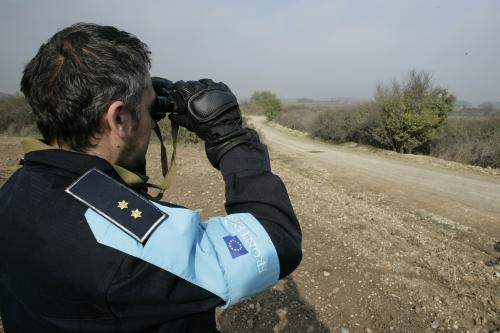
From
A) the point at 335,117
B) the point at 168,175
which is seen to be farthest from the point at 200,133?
the point at 335,117

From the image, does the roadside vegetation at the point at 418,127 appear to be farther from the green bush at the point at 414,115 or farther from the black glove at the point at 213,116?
the black glove at the point at 213,116

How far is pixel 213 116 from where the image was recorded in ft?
4.01

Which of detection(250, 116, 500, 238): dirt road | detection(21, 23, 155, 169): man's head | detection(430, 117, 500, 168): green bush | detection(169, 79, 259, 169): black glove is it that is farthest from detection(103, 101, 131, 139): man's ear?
detection(430, 117, 500, 168): green bush

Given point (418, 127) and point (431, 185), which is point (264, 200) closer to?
point (431, 185)

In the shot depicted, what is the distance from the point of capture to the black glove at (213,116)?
1.21m

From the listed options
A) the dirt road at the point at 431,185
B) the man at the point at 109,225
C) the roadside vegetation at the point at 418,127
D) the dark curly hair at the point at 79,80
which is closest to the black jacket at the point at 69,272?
the man at the point at 109,225

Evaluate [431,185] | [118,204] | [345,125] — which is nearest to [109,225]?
[118,204]

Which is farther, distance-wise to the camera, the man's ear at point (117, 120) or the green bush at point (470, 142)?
the green bush at point (470, 142)

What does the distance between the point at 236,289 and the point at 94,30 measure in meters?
0.86

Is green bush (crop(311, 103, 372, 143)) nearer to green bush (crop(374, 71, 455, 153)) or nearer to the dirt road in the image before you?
green bush (crop(374, 71, 455, 153))

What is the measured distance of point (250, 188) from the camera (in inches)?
41.6

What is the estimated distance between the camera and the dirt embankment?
2895 millimetres

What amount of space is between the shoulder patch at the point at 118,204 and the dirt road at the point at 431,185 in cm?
583

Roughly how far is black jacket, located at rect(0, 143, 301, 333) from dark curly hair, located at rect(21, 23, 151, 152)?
0.12m
